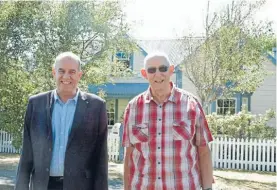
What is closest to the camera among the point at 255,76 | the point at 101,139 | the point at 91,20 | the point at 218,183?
the point at 101,139

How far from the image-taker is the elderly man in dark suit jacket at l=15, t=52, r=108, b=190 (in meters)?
3.29

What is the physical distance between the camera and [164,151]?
3.24 m

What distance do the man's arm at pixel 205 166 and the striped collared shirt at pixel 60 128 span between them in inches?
44.4

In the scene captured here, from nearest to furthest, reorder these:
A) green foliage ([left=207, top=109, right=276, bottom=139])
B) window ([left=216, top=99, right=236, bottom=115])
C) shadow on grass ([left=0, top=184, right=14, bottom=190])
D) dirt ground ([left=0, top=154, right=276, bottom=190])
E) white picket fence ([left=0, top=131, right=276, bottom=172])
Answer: shadow on grass ([left=0, top=184, right=14, bottom=190])
dirt ground ([left=0, top=154, right=276, bottom=190])
white picket fence ([left=0, top=131, right=276, bottom=172])
green foliage ([left=207, top=109, right=276, bottom=139])
window ([left=216, top=99, right=236, bottom=115])

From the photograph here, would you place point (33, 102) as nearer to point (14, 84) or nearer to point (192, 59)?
point (14, 84)

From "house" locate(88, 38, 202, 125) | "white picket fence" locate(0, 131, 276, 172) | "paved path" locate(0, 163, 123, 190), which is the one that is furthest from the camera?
"house" locate(88, 38, 202, 125)

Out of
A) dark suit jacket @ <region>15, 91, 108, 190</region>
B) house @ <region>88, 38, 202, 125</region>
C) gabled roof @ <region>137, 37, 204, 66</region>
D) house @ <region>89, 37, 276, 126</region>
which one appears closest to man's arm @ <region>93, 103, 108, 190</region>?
dark suit jacket @ <region>15, 91, 108, 190</region>

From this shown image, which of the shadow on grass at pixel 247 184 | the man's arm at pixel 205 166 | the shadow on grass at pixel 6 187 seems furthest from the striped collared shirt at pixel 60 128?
the shadow on grass at pixel 247 184

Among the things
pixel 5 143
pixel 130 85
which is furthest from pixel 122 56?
pixel 130 85

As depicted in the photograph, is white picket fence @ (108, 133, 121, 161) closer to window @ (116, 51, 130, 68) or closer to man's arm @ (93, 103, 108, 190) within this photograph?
window @ (116, 51, 130, 68)

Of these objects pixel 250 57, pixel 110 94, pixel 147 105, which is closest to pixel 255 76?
pixel 250 57

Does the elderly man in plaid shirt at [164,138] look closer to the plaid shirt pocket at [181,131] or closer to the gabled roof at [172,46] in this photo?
the plaid shirt pocket at [181,131]

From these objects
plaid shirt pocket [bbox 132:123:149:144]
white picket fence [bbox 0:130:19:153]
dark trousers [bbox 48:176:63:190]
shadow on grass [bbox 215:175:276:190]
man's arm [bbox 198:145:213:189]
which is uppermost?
plaid shirt pocket [bbox 132:123:149:144]

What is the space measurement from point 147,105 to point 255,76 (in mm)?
10931
